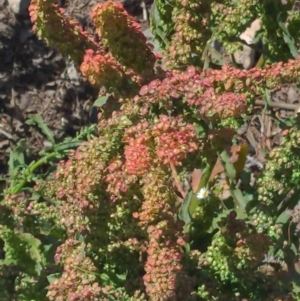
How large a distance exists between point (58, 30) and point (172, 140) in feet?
1.63

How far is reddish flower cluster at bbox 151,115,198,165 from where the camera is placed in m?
1.50

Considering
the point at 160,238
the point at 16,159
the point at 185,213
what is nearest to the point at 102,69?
the point at 160,238

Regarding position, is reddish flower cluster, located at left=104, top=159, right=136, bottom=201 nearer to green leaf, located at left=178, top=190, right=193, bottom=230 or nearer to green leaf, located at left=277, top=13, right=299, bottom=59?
green leaf, located at left=178, top=190, right=193, bottom=230

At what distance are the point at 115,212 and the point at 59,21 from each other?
509mm

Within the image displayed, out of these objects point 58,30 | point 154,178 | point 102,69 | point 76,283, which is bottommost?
point 76,283

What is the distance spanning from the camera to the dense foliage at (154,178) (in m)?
1.58

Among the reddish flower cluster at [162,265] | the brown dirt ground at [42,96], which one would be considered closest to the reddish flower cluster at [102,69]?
the reddish flower cluster at [162,265]

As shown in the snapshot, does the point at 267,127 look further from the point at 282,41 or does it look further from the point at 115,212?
the point at 115,212

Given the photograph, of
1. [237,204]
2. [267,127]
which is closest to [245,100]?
[237,204]

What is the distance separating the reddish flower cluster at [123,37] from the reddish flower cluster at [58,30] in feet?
0.26

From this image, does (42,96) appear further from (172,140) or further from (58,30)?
(172,140)

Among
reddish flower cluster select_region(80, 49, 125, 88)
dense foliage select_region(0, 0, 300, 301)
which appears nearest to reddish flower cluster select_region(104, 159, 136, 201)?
dense foliage select_region(0, 0, 300, 301)

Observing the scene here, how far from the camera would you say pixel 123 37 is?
1780mm

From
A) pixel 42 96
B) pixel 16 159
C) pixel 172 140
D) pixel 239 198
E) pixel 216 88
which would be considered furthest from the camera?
pixel 42 96
